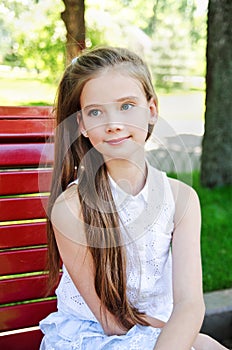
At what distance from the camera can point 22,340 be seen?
2.12 meters

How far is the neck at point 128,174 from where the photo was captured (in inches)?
70.0

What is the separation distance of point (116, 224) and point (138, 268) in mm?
159

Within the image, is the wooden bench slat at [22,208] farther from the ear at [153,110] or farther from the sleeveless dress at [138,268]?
the ear at [153,110]

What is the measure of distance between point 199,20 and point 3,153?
4.60 m

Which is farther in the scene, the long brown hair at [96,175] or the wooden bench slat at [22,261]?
the wooden bench slat at [22,261]

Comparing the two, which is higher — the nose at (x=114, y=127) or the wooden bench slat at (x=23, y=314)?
the nose at (x=114, y=127)

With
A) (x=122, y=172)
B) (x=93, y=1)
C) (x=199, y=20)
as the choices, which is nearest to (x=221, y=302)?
(x=122, y=172)

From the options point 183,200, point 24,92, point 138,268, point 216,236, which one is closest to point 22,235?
point 138,268

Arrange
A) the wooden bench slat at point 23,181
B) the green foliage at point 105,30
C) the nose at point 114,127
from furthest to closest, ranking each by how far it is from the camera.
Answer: the green foliage at point 105,30 < the wooden bench slat at point 23,181 < the nose at point 114,127

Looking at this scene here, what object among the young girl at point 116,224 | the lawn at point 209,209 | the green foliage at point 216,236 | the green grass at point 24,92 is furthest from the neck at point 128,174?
the green foliage at point 216,236

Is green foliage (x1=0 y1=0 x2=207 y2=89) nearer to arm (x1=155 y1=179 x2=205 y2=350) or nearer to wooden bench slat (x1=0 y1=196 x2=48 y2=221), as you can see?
arm (x1=155 y1=179 x2=205 y2=350)

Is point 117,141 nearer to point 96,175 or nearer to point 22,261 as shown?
point 96,175

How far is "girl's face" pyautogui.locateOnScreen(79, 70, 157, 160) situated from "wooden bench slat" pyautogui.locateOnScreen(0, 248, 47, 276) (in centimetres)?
60

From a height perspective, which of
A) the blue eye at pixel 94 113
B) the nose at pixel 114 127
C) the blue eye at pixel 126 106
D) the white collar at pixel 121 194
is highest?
the blue eye at pixel 126 106
